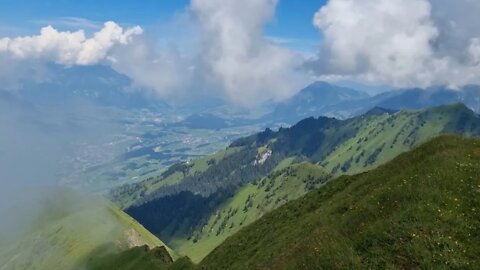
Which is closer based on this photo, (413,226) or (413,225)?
(413,226)

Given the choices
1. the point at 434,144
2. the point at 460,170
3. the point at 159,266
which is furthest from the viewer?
the point at 159,266

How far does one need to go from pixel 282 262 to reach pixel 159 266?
9568 centimetres

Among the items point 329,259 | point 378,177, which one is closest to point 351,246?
point 329,259

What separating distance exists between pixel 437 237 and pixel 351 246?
24.3 ft

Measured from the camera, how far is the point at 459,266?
3669cm

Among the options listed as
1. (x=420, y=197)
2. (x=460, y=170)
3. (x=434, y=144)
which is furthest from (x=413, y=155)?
(x=420, y=197)

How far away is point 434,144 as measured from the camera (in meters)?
67.6

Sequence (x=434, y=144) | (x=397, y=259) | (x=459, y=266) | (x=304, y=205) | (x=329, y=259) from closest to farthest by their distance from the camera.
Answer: (x=459, y=266), (x=397, y=259), (x=329, y=259), (x=434, y=144), (x=304, y=205)

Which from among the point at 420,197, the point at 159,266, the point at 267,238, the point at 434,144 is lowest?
the point at 159,266

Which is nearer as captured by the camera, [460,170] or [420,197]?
[420,197]

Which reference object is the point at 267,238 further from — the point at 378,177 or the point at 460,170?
the point at 460,170

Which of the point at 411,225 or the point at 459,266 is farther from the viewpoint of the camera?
the point at 411,225

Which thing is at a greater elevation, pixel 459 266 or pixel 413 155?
pixel 413 155

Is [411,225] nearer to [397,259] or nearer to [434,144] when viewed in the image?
[397,259]
